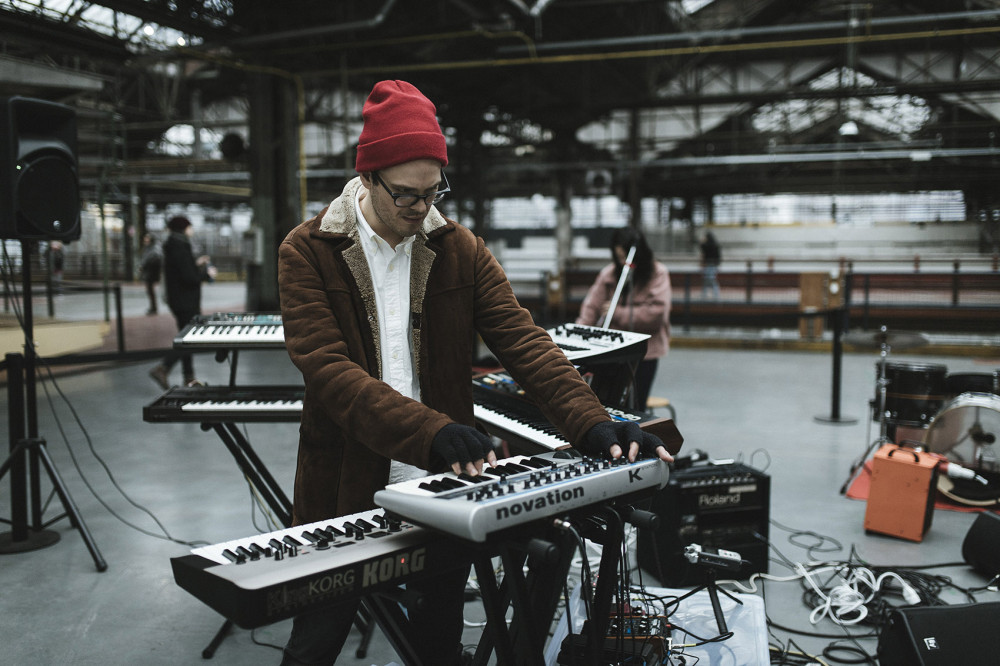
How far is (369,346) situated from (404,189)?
351 mm

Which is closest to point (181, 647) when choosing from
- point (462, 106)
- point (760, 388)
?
point (760, 388)

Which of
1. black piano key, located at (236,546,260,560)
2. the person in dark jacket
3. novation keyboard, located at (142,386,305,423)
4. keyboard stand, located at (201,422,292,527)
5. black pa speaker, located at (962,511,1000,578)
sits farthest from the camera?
the person in dark jacket

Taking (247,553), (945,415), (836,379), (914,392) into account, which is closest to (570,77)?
(836,379)

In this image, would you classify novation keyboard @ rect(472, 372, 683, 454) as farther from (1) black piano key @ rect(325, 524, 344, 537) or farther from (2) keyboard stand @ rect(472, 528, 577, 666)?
(1) black piano key @ rect(325, 524, 344, 537)

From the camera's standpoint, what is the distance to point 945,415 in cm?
418

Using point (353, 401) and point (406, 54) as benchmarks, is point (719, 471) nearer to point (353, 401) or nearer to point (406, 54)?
point (353, 401)

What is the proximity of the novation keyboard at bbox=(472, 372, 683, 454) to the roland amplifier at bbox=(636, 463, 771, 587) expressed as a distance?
0.85 m

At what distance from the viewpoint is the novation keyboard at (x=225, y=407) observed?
8.81ft

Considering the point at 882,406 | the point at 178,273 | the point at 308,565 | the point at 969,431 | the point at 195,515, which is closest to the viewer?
the point at 308,565

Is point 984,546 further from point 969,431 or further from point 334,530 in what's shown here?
point 334,530

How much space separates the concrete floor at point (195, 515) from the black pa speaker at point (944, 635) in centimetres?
46

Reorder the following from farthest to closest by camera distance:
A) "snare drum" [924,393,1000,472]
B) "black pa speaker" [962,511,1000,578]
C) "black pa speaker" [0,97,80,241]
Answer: "snare drum" [924,393,1000,472] → "black pa speaker" [0,97,80,241] → "black pa speaker" [962,511,1000,578]

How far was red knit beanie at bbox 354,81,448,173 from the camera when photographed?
155cm

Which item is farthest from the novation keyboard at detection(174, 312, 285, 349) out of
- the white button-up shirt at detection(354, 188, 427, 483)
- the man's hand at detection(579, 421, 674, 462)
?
the man's hand at detection(579, 421, 674, 462)
